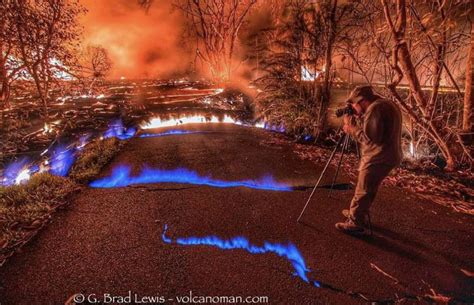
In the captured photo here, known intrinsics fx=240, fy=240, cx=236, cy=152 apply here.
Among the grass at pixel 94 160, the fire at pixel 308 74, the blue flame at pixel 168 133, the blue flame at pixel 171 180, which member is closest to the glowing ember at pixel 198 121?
the blue flame at pixel 168 133

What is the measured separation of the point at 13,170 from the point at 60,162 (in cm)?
131

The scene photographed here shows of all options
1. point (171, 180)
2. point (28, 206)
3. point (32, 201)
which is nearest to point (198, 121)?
point (171, 180)

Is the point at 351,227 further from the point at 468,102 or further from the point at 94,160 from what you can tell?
the point at 468,102

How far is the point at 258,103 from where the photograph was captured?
1193 cm

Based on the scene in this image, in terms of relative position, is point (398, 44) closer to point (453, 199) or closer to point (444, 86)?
point (444, 86)

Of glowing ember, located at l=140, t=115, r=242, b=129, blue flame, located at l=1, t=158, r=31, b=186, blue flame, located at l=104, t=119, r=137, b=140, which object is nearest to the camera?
blue flame, located at l=1, t=158, r=31, b=186

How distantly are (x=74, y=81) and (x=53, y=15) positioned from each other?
2.50 metres

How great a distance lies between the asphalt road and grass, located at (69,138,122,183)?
0.68 meters

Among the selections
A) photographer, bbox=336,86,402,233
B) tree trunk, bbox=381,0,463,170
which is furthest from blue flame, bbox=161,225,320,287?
tree trunk, bbox=381,0,463,170

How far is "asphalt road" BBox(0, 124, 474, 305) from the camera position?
276 cm

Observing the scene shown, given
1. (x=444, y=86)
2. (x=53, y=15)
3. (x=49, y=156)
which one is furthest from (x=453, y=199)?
(x=53, y=15)

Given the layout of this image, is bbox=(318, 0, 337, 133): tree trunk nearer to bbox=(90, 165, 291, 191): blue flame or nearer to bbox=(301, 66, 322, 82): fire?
bbox=(301, 66, 322, 82): fire

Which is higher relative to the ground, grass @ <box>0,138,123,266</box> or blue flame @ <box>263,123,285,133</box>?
blue flame @ <box>263,123,285,133</box>

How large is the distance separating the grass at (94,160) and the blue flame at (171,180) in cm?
34
